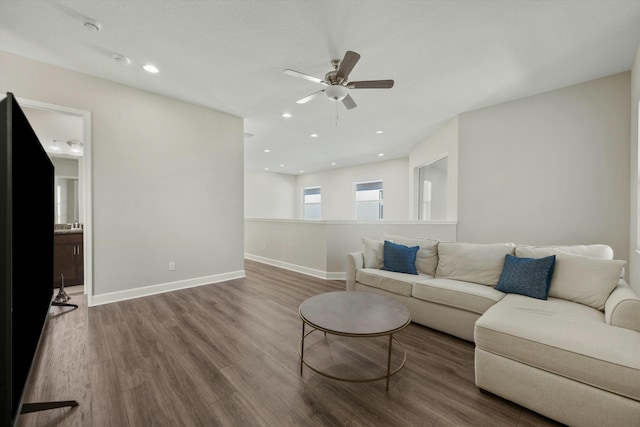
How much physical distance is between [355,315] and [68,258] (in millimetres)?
4519

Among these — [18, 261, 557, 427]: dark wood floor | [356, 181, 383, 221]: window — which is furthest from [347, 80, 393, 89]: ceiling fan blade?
[356, 181, 383, 221]: window

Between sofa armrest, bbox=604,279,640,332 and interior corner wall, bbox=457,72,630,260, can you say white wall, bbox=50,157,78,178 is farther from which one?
sofa armrest, bbox=604,279,640,332

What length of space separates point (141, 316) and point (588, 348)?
3747mm

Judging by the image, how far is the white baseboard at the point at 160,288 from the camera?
10.4 feet

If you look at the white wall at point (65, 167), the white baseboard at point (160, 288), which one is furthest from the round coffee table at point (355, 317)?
the white wall at point (65, 167)

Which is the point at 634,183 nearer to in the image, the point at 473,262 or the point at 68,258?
the point at 473,262

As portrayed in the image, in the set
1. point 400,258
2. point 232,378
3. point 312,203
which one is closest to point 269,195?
point 312,203

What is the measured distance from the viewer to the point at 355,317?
183cm

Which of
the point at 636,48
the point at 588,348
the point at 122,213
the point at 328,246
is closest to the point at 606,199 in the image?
the point at 636,48

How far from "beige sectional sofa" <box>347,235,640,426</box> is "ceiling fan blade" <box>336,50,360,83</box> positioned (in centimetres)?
216

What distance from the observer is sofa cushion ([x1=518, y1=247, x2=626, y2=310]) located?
78.1 inches

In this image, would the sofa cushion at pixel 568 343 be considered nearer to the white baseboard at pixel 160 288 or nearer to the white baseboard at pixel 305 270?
the white baseboard at pixel 305 270

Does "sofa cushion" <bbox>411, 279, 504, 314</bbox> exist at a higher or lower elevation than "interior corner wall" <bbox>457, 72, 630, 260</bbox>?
lower

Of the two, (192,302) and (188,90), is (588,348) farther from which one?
(188,90)
